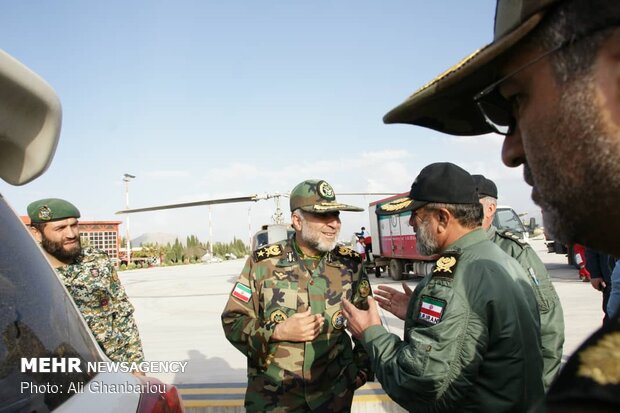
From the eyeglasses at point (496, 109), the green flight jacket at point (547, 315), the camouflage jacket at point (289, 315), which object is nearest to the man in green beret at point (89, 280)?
the camouflage jacket at point (289, 315)

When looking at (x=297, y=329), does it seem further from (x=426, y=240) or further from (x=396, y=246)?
(x=396, y=246)

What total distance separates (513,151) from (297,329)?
5.66 ft

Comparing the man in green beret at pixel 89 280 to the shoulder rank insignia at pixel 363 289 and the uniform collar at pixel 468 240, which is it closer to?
the shoulder rank insignia at pixel 363 289

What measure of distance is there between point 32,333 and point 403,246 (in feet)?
45.0

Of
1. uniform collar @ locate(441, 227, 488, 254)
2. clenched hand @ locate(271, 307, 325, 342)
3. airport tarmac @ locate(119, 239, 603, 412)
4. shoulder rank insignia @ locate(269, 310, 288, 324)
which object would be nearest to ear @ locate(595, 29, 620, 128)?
airport tarmac @ locate(119, 239, 603, 412)

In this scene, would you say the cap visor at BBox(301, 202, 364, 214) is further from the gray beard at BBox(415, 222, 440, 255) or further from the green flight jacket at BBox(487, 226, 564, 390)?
the green flight jacket at BBox(487, 226, 564, 390)

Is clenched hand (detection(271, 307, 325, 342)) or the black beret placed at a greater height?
the black beret

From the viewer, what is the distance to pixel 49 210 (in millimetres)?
3635

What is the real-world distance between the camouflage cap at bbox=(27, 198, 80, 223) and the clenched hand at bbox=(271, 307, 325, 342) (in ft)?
7.24

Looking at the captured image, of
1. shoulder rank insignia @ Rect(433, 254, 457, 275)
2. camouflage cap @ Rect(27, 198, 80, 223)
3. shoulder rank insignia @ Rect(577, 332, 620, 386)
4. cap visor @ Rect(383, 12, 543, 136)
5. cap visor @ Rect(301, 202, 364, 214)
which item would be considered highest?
camouflage cap @ Rect(27, 198, 80, 223)

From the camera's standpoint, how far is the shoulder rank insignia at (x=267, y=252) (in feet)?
9.64

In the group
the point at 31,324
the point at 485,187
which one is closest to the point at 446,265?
the point at 31,324

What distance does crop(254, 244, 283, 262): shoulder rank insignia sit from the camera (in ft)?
9.64

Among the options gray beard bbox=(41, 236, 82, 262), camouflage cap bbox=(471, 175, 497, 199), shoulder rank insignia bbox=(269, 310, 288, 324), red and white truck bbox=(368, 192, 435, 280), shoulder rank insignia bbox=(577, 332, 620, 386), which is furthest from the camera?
red and white truck bbox=(368, 192, 435, 280)
